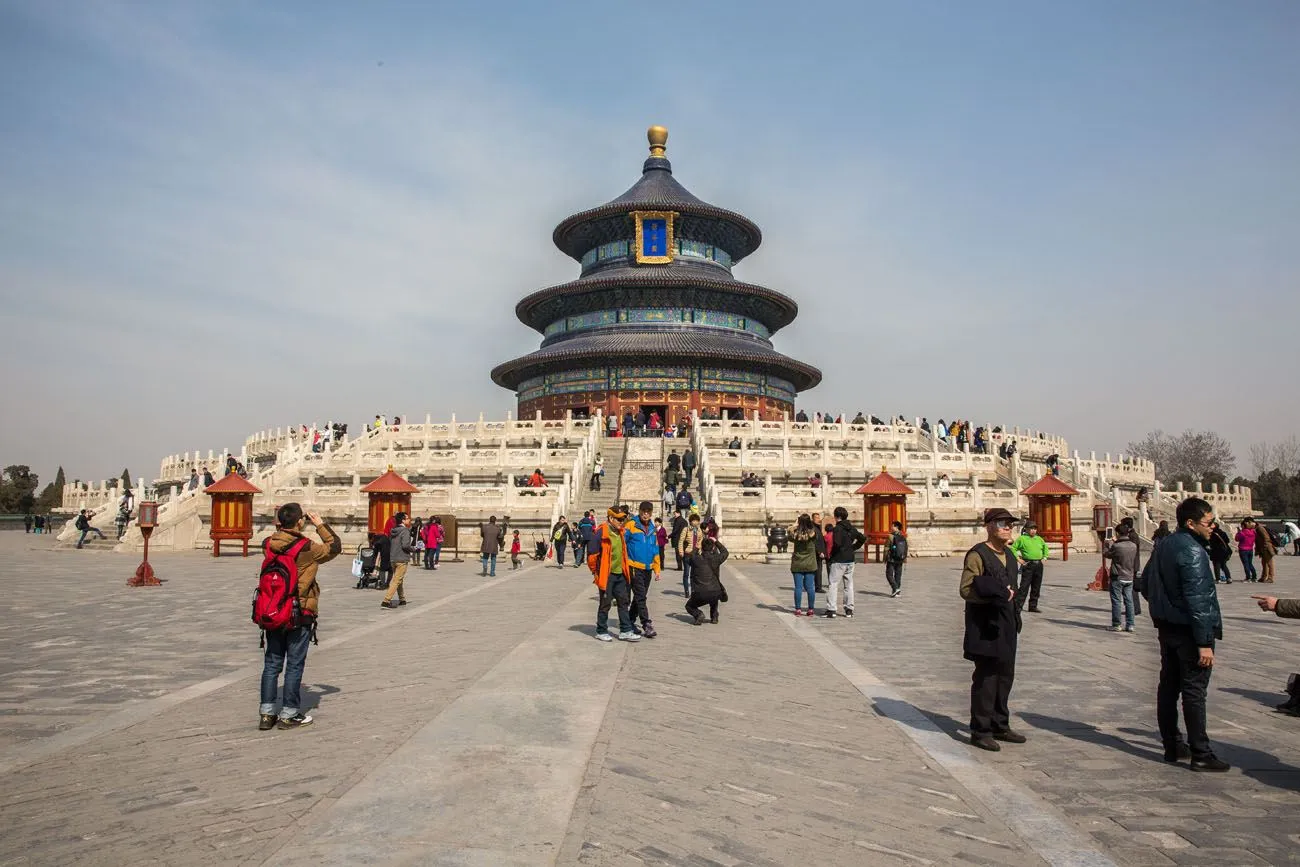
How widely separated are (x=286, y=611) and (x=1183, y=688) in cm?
597

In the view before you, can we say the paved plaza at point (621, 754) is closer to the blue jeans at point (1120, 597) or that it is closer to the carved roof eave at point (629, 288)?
the blue jeans at point (1120, 597)

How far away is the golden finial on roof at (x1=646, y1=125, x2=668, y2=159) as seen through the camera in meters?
58.3


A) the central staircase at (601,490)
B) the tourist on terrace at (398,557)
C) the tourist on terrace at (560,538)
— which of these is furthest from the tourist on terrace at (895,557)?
the central staircase at (601,490)

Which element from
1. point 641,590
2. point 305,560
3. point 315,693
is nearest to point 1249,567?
point 641,590

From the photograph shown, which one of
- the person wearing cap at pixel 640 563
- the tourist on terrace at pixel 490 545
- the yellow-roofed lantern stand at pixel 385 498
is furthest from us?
the yellow-roofed lantern stand at pixel 385 498

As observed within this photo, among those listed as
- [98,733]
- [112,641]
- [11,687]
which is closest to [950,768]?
[98,733]

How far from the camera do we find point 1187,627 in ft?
19.4

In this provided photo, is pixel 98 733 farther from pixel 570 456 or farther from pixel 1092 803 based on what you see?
pixel 570 456

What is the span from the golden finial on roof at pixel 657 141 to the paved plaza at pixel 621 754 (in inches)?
2011

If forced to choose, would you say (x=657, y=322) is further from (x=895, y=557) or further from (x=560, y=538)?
(x=895, y=557)

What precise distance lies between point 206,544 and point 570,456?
11.1m

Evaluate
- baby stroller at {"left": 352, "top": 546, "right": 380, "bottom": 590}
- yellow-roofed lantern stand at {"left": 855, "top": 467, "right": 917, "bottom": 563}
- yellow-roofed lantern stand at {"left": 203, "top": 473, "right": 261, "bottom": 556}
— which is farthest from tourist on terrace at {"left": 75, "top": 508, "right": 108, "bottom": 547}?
yellow-roofed lantern stand at {"left": 855, "top": 467, "right": 917, "bottom": 563}

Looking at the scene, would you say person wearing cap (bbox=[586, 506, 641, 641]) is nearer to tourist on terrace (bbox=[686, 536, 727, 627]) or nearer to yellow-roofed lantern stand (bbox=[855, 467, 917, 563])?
tourist on terrace (bbox=[686, 536, 727, 627])

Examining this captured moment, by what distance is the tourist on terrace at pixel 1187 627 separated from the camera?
5781mm
